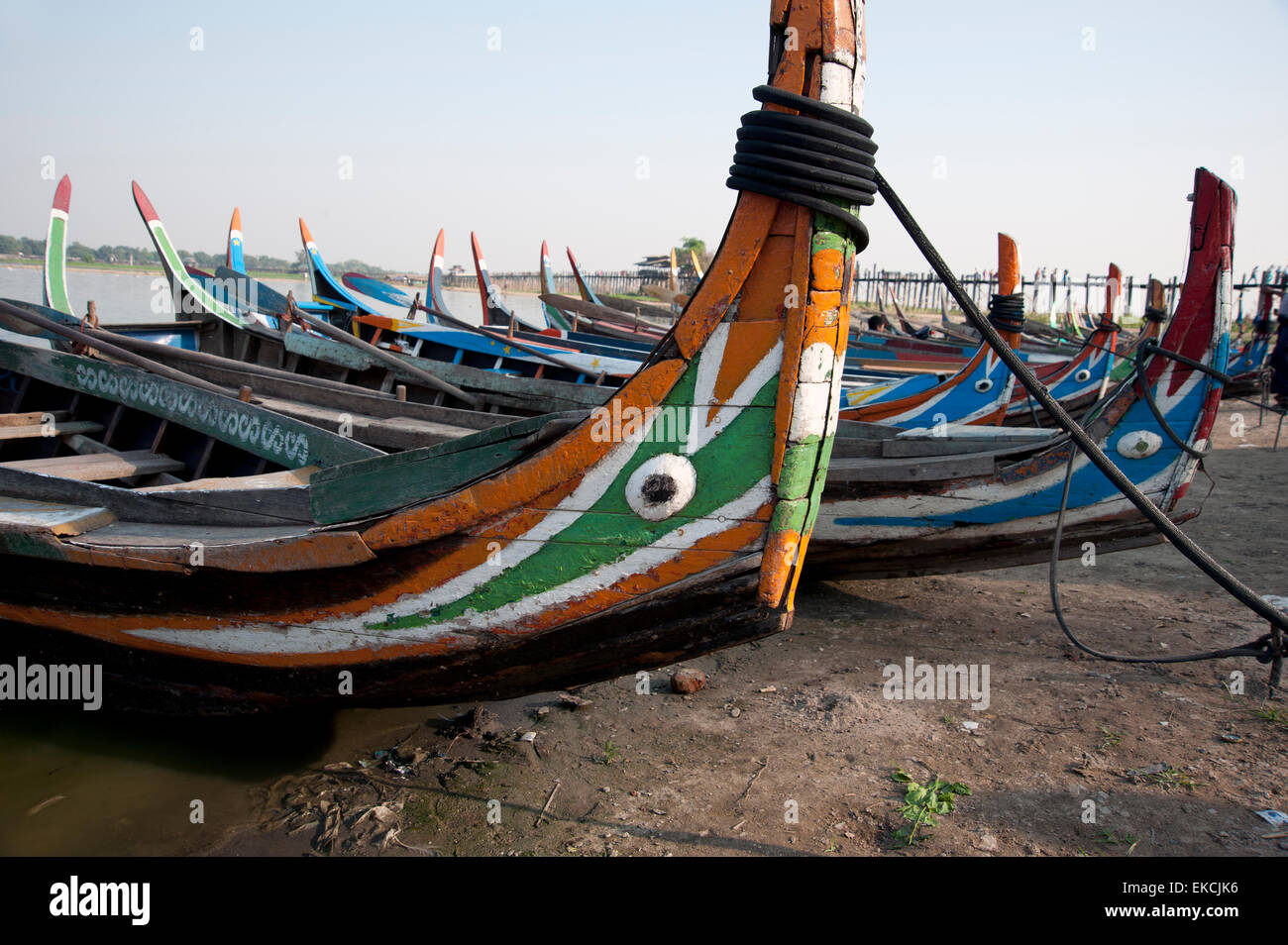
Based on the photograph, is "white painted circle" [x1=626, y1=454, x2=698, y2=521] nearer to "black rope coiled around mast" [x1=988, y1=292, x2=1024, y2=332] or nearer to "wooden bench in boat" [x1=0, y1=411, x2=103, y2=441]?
"wooden bench in boat" [x1=0, y1=411, x2=103, y2=441]

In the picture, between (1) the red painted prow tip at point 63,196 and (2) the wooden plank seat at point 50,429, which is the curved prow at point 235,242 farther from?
(2) the wooden plank seat at point 50,429

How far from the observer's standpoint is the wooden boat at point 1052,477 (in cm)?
407

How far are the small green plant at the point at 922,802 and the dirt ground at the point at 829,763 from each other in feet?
→ 0.11

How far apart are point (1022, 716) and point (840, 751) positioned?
920mm

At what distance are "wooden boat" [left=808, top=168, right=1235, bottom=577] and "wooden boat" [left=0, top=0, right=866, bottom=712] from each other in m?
2.19

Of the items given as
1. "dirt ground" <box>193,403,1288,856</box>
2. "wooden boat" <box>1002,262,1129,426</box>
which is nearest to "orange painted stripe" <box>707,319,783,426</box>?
"dirt ground" <box>193,403,1288,856</box>

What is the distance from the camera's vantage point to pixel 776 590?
7.63 feet

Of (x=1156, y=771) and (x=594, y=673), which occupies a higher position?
(x=594, y=673)

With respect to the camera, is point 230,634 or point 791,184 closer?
point 791,184

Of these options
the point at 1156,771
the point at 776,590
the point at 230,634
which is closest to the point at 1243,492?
the point at 1156,771

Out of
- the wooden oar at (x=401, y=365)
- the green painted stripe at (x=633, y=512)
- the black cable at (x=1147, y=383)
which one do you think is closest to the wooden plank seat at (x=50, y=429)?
the wooden oar at (x=401, y=365)

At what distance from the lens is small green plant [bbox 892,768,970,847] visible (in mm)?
2709

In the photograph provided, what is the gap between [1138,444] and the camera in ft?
13.9
